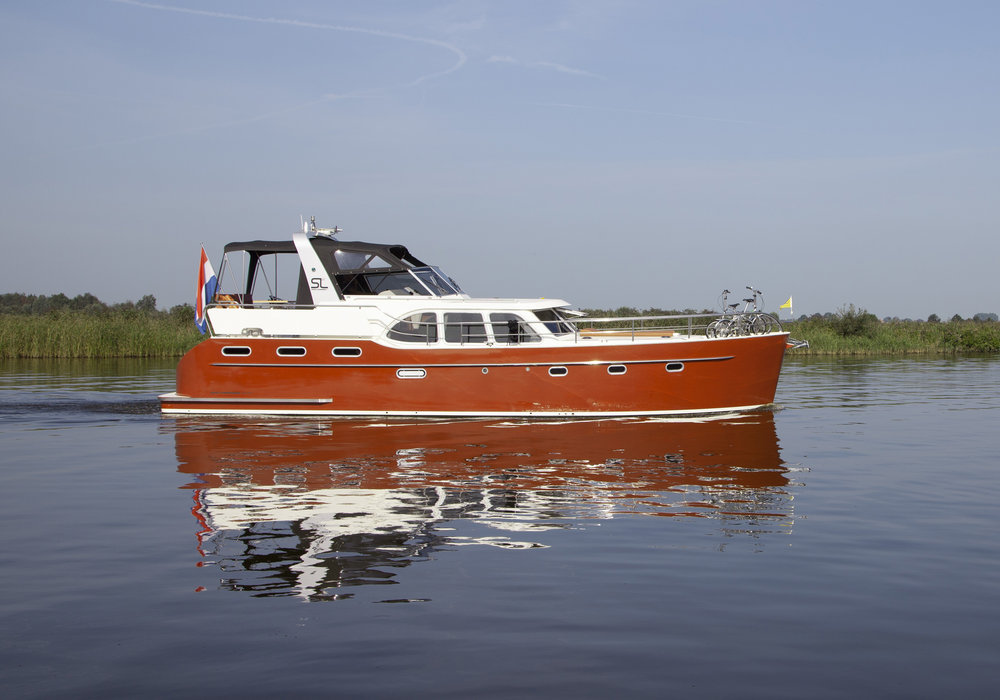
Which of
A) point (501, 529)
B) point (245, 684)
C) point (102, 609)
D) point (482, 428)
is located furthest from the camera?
point (482, 428)

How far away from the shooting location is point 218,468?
12492 mm

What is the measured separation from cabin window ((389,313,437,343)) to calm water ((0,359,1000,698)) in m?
4.26

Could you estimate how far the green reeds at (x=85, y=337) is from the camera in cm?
4109

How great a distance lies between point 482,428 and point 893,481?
26.2 ft

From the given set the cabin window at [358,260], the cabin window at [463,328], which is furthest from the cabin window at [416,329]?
the cabin window at [358,260]

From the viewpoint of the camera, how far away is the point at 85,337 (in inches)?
1661

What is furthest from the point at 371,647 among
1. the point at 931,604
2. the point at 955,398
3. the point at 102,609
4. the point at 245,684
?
the point at 955,398

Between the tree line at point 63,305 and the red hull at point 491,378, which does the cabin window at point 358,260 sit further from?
the tree line at point 63,305

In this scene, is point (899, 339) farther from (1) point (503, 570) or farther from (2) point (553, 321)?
(1) point (503, 570)

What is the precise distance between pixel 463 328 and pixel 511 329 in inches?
39.0

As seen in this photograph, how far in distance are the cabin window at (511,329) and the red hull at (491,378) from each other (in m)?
0.44

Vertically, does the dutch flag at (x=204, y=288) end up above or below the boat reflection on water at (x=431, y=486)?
above

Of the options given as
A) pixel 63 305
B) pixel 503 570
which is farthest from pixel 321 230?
pixel 63 305

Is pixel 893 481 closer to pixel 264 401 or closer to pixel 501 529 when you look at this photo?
pixel 501 529
